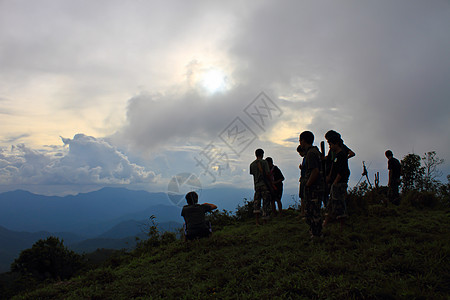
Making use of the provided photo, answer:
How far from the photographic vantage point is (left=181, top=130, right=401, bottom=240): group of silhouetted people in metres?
5.67

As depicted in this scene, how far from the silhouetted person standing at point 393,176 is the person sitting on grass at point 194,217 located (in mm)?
7082

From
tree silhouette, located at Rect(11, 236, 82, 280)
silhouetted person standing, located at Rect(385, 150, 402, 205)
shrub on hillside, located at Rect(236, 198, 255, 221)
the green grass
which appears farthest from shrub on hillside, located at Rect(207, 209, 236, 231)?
tree silhouette, located at Rect(11, 236, 82, 280)

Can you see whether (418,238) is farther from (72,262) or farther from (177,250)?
(72,262)

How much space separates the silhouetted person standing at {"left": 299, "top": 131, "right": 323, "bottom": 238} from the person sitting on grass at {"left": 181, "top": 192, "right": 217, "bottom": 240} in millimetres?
2803

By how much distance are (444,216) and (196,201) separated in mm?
7593

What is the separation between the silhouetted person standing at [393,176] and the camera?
9737 mm

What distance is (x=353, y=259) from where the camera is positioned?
431cm

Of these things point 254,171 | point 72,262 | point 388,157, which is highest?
point 388,157

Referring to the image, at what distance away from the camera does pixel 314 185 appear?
5.70m

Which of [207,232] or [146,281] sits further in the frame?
[207,232]

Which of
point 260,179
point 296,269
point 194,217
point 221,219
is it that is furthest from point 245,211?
point 296,269

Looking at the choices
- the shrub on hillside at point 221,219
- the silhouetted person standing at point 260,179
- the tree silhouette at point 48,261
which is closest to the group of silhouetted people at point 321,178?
the silhouetted person standing at point 260,179

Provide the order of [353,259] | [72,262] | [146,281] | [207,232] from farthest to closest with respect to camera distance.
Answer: [72,262] → [207,232] → [146,281] → [353,259]

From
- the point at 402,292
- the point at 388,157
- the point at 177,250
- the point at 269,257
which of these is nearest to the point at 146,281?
the point at 177,250
